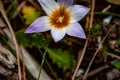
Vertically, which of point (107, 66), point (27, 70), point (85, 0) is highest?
point (85, 0)

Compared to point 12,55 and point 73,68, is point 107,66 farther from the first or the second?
point 12,55

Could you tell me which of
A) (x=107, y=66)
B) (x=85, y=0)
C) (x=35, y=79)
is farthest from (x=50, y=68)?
(x=85, y=0)

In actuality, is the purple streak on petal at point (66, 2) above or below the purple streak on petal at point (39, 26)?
above

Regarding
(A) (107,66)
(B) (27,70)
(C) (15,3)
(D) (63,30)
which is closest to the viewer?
(D) (63,30)

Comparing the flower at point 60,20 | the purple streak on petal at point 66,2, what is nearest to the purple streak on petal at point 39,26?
the flower at point 60,20

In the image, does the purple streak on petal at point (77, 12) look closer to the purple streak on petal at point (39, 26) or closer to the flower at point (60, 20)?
the flower at point (60, 20)

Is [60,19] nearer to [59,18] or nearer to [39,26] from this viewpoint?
[59,18]
